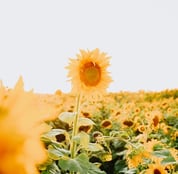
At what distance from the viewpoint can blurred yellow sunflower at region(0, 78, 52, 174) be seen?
27cm

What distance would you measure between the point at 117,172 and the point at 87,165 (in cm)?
133

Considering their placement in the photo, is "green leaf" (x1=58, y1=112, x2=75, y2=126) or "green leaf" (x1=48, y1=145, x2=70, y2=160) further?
"green leaf" (x1=58, y1=112, x2=75, y2=126)

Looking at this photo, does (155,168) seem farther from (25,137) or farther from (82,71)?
(25,137)

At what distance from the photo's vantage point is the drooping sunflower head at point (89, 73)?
2.00 m

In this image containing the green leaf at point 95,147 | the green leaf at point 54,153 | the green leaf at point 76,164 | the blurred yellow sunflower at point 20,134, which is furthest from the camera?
the green leaf at point 95,147

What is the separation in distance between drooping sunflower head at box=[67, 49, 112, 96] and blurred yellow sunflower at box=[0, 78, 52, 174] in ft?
5.51

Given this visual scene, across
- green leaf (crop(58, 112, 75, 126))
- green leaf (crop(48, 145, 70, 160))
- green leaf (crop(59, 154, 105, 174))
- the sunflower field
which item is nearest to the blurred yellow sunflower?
the sunflower field

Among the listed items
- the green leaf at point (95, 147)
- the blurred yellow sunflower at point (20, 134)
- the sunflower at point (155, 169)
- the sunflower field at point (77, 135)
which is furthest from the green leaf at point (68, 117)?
the blurred yellow sunflower at point (20, 134)

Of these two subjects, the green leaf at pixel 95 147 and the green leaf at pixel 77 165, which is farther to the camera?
the green leaf at pixel 95 147

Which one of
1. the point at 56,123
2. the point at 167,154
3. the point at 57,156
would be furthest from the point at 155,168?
the point at 56,123

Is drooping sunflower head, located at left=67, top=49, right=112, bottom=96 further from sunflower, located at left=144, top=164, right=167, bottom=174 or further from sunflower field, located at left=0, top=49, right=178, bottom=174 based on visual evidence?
sunflower, located at left=144, top=164, right=167, bottom=174

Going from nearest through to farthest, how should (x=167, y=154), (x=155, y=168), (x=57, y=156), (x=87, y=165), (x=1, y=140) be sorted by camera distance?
(x=1, y=140) → (x=57, y=156) → (x=87, y=165) → (x=167, y=154) → (x=155, y=168)

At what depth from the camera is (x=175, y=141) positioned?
3619 millimetres

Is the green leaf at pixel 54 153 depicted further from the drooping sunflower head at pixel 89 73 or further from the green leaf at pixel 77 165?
the drooping sunflower head at pixel 89 73
